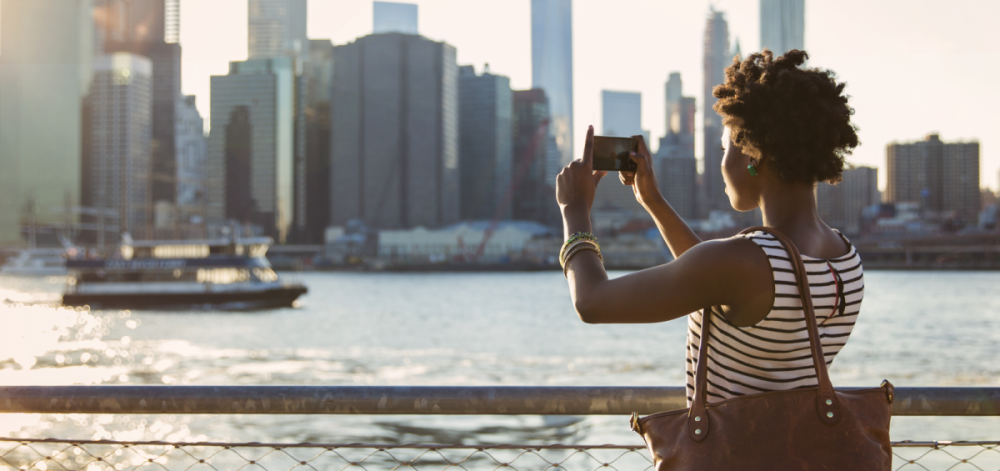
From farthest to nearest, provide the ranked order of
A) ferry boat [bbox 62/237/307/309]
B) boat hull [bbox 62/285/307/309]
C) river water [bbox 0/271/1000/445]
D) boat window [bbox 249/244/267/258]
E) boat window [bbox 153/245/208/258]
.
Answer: boat window [bbox 249/244/267/258] → boat window [bbox 153/245/208/258] → ferry boat [bbox 62/237/307/309] → boat hull [bbox 62/285/307/309] → river water [bbox 0/271/1000/445]

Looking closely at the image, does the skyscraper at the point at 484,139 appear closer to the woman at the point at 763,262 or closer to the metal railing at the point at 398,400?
the metal railing at the point at 398,400

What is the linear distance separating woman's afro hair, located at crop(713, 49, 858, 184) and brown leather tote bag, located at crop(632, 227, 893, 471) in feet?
0.47

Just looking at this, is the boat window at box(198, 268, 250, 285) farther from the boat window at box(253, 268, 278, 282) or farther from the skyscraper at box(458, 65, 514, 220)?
the skyscraper at box(458, 65, 514, 220)

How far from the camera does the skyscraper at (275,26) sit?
145 metres

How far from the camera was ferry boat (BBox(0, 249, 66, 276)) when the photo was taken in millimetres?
95875

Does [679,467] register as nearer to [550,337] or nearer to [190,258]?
[550,337]

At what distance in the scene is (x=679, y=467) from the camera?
1.16 metres

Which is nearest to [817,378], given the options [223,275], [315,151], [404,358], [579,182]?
[579,182]

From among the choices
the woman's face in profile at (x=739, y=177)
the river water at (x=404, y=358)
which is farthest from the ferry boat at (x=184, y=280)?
the woman's face in profile at (x=739, y=177)

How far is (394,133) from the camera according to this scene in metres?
125

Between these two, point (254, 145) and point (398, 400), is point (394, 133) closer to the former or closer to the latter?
point (254, 145)

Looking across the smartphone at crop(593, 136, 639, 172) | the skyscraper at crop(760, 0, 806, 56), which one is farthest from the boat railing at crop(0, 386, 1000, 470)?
the skyscraper at crop(760, 0, 806, 56)

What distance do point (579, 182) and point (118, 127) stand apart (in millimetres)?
139168

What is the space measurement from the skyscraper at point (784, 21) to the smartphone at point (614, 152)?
442ft
